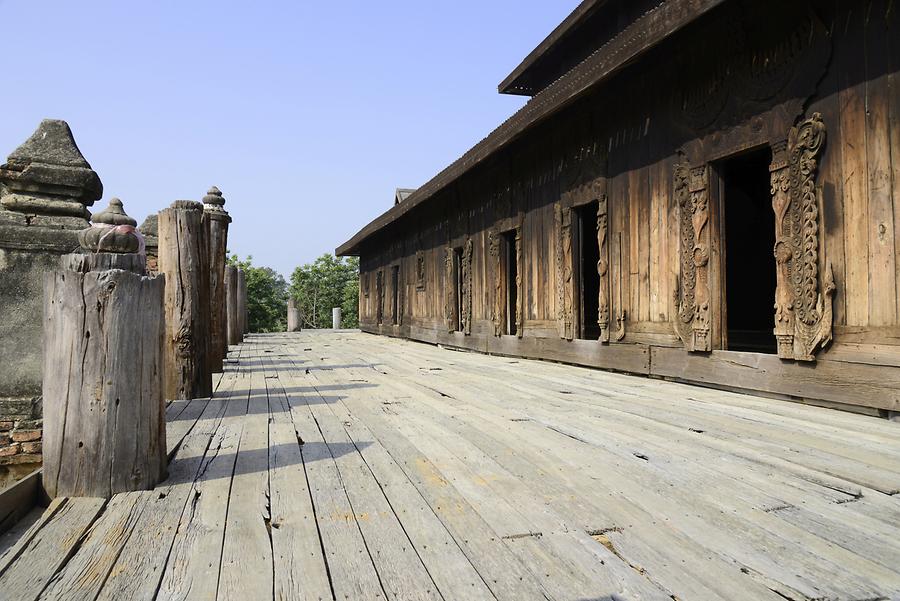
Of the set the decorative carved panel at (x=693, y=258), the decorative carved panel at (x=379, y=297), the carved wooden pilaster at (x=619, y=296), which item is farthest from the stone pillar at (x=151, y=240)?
the decorative carved panel at (x=379, y=297)

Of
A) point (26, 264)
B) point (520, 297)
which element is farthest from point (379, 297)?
point (26, 264)

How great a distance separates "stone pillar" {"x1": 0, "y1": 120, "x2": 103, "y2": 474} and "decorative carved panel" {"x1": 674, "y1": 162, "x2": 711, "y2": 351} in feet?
18.5

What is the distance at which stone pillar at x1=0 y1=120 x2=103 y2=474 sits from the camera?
15.5ft

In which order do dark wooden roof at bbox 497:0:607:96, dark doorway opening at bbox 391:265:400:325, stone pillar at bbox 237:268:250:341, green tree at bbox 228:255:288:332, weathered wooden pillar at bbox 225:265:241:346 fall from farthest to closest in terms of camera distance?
green tree at bbox 228:255:288:332, dark doorway opening at bbox 391:265:400:325, stone pillar at bbox 237:268:250:341, weathered wooden pillar at bbox 225:265:241:346, dark wooden roof at bbox 497:0:607:96

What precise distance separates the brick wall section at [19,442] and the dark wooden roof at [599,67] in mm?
6209

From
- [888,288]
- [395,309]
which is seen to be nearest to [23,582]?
[888,288]

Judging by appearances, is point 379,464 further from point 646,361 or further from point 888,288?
point 646,361

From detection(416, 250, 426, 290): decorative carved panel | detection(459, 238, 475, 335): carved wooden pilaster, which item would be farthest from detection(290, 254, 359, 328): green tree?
detection(459, 238, 475, 335): carved wooden pilaster

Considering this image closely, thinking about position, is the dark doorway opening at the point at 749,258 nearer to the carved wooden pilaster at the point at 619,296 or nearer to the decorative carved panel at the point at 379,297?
the carved wooden pilaster at the point at 619,296

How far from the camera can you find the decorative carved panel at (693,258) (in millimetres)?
5649

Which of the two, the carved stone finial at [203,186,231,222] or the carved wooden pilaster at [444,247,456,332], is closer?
the carved stone finial at [203,186,231,222]

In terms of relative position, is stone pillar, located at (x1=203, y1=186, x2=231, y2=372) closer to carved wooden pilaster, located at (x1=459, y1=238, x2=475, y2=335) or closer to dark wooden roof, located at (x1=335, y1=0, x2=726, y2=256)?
dark wooden roof, located at (x1=335, y1=0, x2=726, y2=256)

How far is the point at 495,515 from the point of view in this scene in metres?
2.14

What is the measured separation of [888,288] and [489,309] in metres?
7.35
